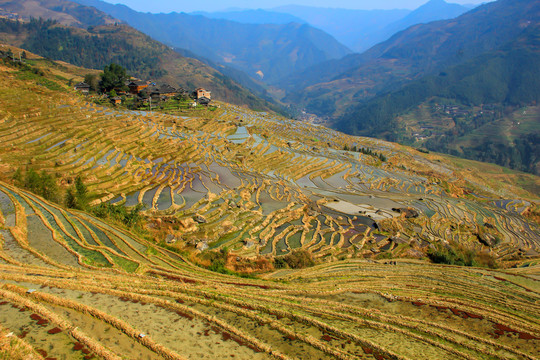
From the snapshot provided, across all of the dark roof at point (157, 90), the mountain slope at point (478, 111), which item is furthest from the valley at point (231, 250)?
the mountain slope at point (478, 111)

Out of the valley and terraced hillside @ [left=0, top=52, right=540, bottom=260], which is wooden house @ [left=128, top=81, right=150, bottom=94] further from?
terraced hillside @ [left=0, top=52, right=540, bottom=260]

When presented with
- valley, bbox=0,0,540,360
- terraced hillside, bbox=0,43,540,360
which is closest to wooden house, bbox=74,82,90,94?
valley, bbox=0,0,540,360

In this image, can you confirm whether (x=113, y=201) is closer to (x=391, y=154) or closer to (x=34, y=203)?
(x=34, y=203)

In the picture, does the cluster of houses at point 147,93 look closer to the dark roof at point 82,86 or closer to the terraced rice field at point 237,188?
the dark roof at point 82,86

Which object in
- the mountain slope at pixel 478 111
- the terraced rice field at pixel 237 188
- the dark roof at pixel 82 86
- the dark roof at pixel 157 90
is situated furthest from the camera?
the mountain slope at pixel 478 111

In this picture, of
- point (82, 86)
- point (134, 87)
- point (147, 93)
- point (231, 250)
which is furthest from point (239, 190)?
point (82, 86)

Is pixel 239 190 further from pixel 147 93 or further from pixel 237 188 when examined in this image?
pixel 147 93
